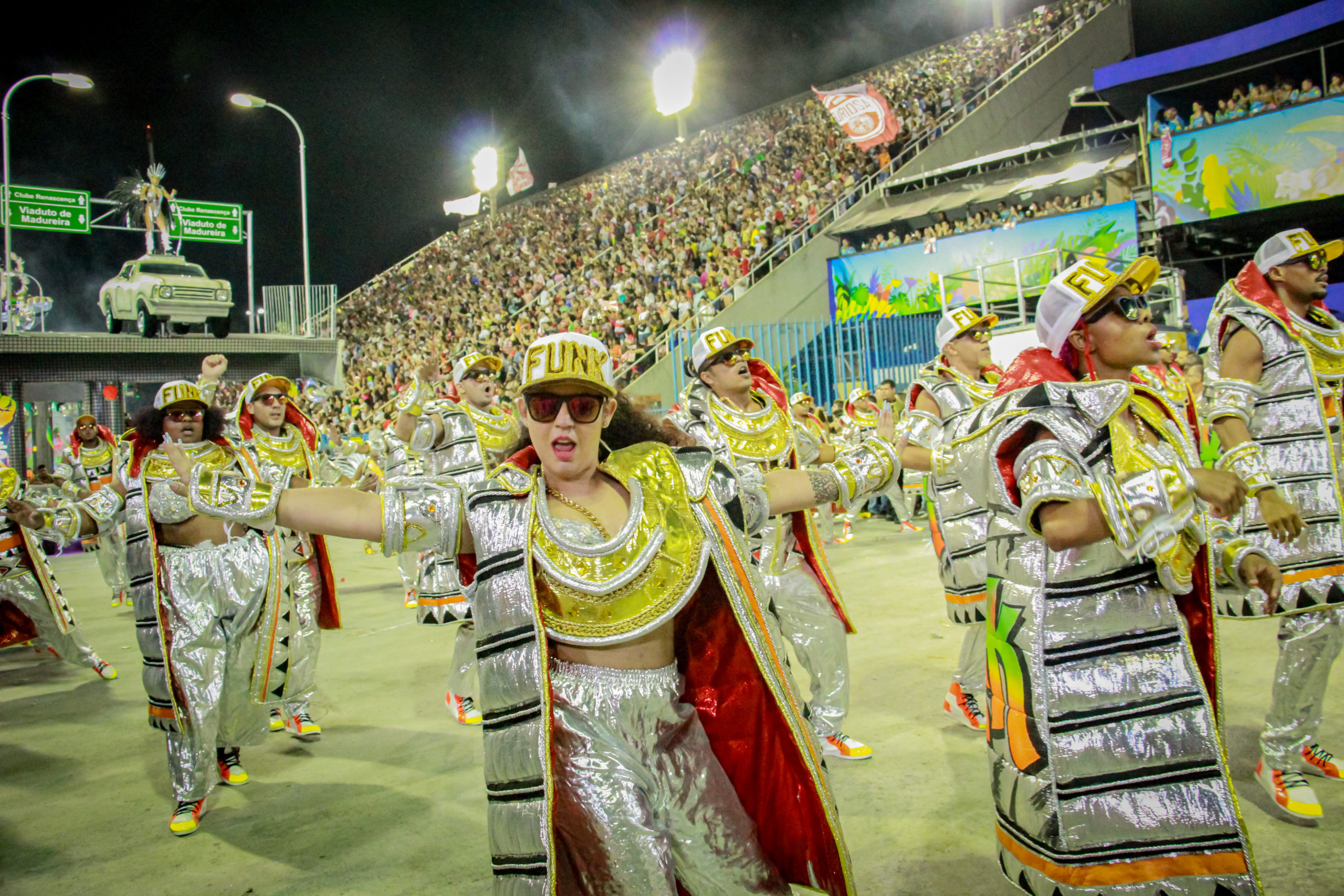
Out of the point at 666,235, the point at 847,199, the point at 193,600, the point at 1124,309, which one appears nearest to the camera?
the point at 1124,309

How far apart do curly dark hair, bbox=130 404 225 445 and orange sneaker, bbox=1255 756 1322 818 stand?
17.6 feet

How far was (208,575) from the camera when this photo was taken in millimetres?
4566

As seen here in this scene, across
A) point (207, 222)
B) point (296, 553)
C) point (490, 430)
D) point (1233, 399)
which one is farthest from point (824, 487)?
point (207, 222)

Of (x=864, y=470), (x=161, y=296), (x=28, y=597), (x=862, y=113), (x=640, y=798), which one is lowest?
(x=640, y=798)

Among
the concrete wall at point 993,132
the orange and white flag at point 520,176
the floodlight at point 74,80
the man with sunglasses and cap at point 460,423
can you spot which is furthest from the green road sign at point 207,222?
the man with sunglasses and cap at point 460,423

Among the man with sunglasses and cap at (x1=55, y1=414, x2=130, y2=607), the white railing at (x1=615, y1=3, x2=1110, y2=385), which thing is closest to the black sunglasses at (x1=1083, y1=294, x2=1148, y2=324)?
the man with sunglasses and cap at (x1=55, y1=414, x2=130, y2=607)

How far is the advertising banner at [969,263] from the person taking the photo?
53.7 feet

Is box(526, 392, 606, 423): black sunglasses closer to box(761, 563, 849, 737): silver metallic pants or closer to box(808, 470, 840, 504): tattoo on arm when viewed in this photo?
box(808, 470, 840, 504): tattoo on arm

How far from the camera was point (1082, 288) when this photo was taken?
7.99 feet

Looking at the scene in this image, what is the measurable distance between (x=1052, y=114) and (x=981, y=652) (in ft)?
71.4

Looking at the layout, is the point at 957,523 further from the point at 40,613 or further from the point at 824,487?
the point at 40,613

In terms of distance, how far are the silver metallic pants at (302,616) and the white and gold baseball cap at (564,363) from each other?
Result: 356cm

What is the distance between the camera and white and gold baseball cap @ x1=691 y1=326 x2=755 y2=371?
5.01 metres

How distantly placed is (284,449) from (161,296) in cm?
1495
